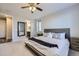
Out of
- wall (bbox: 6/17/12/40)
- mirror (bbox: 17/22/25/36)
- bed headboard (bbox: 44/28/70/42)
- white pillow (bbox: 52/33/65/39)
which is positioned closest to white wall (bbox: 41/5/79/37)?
bed headboard (bbox: 44/28/70/42)

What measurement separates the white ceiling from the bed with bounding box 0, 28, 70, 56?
49 centimetres

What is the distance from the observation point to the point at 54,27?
2184mm

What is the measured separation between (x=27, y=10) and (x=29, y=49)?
2.82ft

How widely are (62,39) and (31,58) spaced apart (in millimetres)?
784

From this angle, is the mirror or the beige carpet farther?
the mirror

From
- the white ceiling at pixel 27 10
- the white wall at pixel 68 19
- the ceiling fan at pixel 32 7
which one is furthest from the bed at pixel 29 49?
the ceiling fan at pixel 32 7

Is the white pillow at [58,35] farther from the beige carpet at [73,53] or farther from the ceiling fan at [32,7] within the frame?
the ceiling fan at [32,7]

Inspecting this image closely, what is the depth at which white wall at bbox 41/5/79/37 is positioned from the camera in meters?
2.02

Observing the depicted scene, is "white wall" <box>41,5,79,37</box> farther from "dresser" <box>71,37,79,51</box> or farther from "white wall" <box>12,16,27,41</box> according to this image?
"white wall" <box>12,16,27,41</box>

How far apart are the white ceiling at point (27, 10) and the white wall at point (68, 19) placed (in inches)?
4.0

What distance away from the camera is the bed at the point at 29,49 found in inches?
74.2

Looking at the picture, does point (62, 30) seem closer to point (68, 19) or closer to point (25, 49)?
point (68, 19)

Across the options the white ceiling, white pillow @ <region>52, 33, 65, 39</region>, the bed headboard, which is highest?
the white ceiling

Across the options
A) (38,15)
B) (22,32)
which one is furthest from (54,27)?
(22,32)
